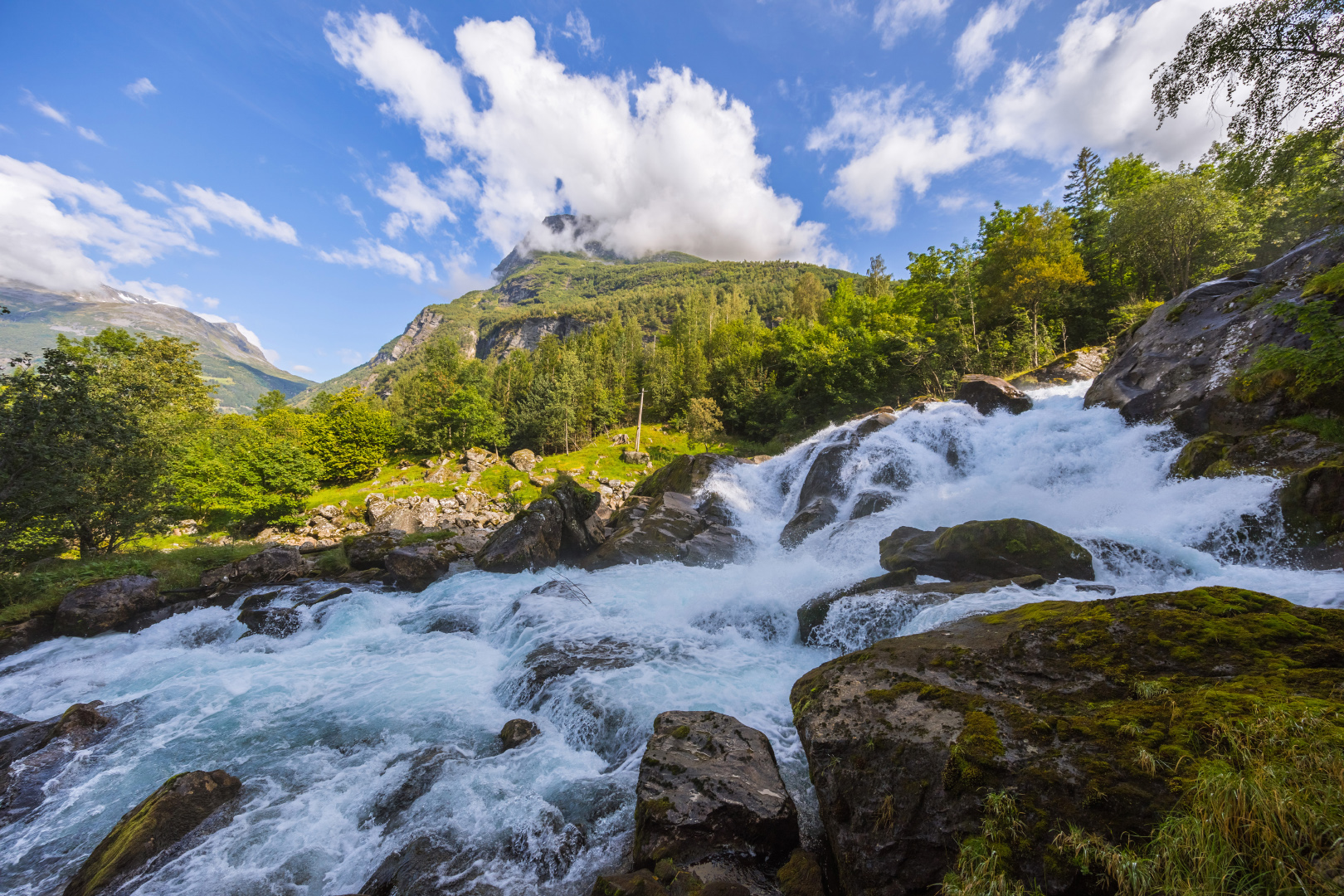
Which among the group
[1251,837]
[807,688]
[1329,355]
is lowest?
[807,688]

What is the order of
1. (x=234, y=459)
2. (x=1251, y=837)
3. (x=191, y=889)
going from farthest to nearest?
(x=234, y=459) < (x=191, y=889) < (x=1251, y=837)

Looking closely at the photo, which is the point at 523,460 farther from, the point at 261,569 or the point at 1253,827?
the point at 1253,827

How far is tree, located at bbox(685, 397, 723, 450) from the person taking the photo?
5634 centimetres

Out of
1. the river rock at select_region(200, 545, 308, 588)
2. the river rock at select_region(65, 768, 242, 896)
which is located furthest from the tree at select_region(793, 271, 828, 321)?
the river rock at select_region(65, 768, 242, 896)

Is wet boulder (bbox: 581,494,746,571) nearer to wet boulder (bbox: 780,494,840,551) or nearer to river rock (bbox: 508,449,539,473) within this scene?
wet boulder (bbox: 780,494,840,551)

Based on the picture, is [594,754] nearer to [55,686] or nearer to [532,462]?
[55,686]

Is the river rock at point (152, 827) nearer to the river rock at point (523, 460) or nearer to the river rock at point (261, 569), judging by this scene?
the river rock at point (261, 569)

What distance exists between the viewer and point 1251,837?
2424 millimetres

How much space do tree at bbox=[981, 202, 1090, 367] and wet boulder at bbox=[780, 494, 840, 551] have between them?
79.8 feet

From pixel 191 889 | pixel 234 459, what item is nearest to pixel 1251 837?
pixel 191 889

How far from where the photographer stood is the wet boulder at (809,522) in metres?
21.2

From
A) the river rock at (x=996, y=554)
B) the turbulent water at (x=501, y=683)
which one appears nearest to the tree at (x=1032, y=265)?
the turbulent water at (x=501, y=683)

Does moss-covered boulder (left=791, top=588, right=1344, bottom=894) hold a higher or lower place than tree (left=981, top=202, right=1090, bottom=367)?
lower

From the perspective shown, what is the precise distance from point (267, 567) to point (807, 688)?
24.7 meters
